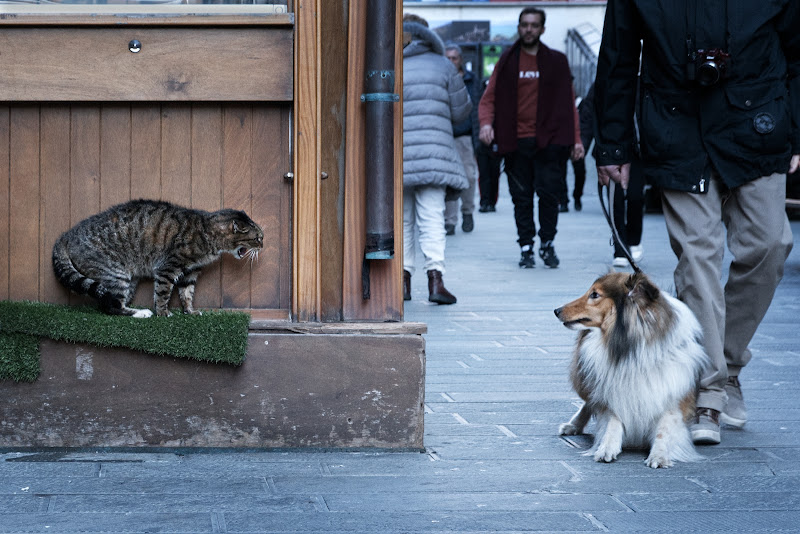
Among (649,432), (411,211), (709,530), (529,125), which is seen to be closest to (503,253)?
(529,125)

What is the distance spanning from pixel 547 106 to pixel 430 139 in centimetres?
206

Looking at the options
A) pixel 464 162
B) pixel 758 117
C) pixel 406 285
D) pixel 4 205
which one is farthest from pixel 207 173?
pixel 464 162

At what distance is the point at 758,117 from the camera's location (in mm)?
4473

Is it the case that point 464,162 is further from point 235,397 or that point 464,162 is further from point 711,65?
point 235,397

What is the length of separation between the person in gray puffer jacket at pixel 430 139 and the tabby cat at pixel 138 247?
367 cm

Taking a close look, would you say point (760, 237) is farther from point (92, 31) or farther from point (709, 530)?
point (92, 31)

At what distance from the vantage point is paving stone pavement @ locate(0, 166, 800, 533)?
343 centimetres

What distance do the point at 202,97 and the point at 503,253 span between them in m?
7.48

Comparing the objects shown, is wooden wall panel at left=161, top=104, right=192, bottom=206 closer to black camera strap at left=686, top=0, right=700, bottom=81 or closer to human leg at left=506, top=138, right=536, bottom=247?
black camera strap at left=686, top=0, right=700, bottom=81

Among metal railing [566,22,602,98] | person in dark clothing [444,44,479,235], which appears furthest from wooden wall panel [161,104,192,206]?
metal railing [566,22,602,98]

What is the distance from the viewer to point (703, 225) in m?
4.57

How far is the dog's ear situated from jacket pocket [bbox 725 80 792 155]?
72 cm

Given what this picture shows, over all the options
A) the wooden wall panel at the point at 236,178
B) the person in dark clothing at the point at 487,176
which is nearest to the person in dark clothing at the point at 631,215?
the person in dark clothing at the point at 487,176

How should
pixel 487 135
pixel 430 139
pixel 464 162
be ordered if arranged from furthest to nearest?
pixel 464 162 < pixel 487 135 < pixel 430 139
